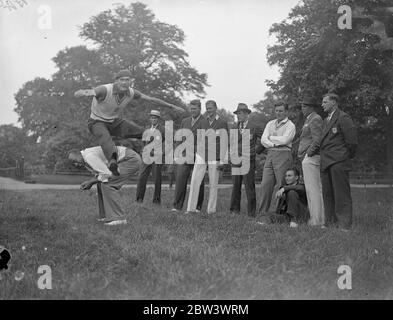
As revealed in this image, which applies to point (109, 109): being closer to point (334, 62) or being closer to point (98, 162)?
point (98, 162)

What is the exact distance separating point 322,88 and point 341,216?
599 cm

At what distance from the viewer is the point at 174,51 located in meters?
9.26

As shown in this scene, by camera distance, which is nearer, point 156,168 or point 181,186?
point 181,186

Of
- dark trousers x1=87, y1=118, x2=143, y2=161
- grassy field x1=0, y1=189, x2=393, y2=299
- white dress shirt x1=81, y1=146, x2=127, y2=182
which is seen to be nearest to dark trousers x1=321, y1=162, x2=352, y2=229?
grassy field x1=0, y1=189, x2=393, y2=299

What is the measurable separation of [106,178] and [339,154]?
298 centimetres

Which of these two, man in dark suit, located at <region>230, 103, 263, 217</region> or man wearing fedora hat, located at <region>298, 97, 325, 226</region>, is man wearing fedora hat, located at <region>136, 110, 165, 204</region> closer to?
man in dark suit, located at <region>230, 103, 263, 217</region>

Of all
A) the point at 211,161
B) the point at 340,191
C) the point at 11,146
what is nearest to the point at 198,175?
the point at 211,161

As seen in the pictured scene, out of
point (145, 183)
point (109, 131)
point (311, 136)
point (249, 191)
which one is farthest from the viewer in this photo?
point (145, 183)

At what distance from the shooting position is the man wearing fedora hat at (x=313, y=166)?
6070 mm

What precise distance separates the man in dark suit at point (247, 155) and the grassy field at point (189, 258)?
1086 millimetres

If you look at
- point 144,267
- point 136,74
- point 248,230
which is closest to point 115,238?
point 144,267

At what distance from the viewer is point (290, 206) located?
240 inches

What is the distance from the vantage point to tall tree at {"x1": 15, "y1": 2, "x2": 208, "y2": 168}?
9.05 meters

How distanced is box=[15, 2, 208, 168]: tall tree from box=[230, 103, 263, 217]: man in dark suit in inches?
66.6
